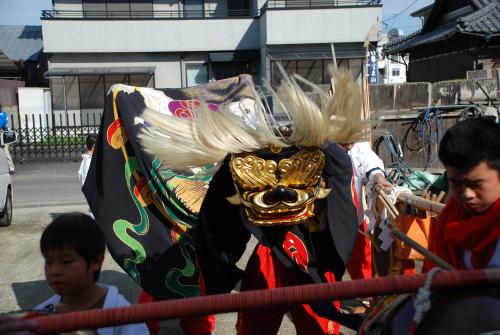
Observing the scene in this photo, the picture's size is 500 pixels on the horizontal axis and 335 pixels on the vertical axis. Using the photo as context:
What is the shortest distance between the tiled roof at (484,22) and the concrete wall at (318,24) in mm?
5722

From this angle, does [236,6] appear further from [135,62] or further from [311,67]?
[135,62]

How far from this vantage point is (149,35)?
66.3 ft

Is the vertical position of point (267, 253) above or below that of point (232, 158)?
below

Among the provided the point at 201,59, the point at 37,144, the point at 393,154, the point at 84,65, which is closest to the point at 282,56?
the point at 201,59

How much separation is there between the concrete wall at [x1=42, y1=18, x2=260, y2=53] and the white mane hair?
60.5ft

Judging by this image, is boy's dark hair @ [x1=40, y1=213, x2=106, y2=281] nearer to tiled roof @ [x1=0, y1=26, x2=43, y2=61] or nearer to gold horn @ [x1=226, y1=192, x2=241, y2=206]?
gold horn @ [x1=226, y1=192, x2=241, y2=206]

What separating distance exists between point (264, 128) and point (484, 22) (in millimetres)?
12742

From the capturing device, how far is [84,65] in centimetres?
2042

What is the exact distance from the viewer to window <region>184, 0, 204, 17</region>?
2119 cm

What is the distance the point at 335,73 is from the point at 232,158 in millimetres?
647

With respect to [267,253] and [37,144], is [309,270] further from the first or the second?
[37,144]

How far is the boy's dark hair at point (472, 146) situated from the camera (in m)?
1.68

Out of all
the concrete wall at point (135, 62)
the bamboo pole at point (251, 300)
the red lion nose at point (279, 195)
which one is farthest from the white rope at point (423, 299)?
the concrete wall at point (135, 62)

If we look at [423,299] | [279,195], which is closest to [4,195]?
[279,195]
